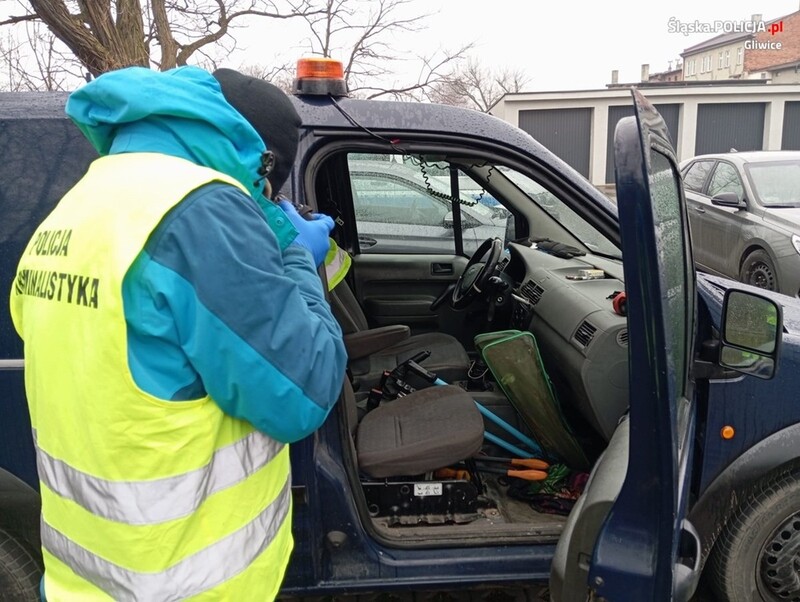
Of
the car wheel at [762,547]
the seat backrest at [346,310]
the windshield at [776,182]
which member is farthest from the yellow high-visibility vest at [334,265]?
the windshield at [776,182]

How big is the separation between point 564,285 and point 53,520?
227 cm

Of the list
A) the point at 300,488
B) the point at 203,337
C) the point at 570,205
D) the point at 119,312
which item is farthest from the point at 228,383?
the point at 570,205

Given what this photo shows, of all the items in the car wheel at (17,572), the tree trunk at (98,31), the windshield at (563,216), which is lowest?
the car wheel at (17,572)

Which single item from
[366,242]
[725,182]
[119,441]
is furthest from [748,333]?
[725,182]

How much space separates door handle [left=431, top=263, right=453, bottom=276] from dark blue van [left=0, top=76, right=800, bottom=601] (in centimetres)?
108

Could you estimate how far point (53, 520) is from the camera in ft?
4.35

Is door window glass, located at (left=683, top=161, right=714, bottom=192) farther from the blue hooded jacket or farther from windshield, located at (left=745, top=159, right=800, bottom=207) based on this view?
the blue hooded jacket

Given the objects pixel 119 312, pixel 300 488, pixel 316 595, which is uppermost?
pixel 119 312

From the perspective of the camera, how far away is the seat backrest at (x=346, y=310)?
315cm

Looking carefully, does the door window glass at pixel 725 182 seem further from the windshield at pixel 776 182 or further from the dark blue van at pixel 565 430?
the dark blue van at pixel 565 430

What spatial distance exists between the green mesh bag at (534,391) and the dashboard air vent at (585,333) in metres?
0.18

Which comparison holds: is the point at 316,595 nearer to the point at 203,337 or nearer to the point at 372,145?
the point at 203,337

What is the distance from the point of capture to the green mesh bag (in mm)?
2697

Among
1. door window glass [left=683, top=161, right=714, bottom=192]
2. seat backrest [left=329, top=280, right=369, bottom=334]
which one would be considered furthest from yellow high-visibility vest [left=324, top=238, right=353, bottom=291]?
door window glass [left=683, top=161, right=714, bottom=192]
